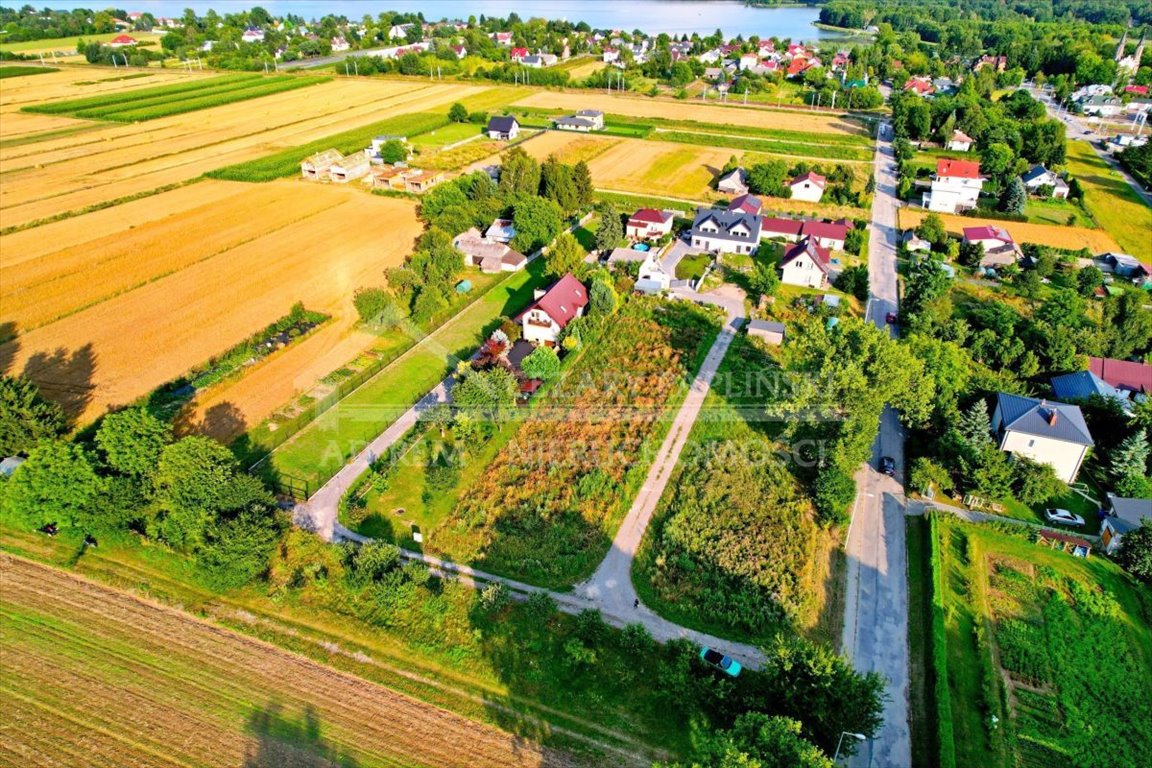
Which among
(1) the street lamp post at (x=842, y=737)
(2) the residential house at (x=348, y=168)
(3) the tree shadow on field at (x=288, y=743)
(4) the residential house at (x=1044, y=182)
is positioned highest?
(4) the residential house at (x=1044, y=182)

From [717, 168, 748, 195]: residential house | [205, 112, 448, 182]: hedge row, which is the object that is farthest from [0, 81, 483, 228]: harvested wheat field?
[717, 168, 748, 195]: residential house

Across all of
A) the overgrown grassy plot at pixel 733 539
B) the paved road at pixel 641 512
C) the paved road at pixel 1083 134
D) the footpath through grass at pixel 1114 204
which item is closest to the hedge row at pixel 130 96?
the paved road at pixel 641 512

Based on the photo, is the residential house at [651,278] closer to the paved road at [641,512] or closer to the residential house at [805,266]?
the paved road at [641,512]

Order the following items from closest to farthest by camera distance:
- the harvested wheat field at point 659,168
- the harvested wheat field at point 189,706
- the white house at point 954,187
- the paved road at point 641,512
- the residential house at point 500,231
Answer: the harvested wheat field at point 189,706 → the paved road at point 641,512 → the residential house at point 500,231 → the white house at point 954,187 → the harvested wheat field at point 659,168

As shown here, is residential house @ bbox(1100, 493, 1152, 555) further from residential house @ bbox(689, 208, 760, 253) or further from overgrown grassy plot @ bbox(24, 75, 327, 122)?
overgrown grassy plot @ bbox(24, 75, 327, 122)

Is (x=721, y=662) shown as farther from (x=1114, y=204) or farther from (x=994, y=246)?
(x=1114, y=204)
